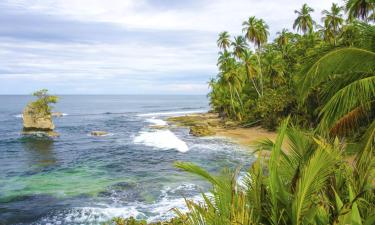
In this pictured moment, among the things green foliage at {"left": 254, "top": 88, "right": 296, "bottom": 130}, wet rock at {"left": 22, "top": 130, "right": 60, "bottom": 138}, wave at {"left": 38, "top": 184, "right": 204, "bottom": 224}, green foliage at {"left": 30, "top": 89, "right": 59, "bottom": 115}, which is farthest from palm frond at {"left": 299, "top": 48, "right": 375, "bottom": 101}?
wet rock at {"left": 22, "top": 130, "right": 60, "bottom": 138}

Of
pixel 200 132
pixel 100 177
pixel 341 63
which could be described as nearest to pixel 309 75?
pixel 341 63

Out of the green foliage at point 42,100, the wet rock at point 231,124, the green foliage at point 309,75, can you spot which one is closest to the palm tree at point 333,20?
the green foliage at point 309,75

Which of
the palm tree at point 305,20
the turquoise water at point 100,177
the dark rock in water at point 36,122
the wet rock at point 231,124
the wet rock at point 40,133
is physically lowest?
the wet rock at point 231,124

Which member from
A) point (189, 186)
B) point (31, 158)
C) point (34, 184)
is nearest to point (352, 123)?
point (189, 186)

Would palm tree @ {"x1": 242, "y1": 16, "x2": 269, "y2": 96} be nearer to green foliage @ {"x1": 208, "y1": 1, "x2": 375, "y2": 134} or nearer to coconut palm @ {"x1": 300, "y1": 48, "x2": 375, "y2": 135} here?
green foliage @ {"x1": 208, "y1": 1, "x2": 375, "y2": 134}

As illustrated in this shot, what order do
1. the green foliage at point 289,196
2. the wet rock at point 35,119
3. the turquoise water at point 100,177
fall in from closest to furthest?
1. the green foliage at point 289,196
2. the turquoise water at point 100,177
3. the wet rock at point 35,119

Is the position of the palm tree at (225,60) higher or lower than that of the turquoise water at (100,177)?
higher

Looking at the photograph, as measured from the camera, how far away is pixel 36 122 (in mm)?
50281

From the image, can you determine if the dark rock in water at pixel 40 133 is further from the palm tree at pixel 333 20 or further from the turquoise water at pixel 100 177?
the palm tree at pixel 333 20

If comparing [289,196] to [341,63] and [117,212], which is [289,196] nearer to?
[341,63]

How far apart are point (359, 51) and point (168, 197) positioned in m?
14.4

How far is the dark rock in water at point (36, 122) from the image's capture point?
48625 millimetres

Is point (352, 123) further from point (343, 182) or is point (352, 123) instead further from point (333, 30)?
point (333, 30)

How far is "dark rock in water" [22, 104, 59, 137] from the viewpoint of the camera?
4862cm
